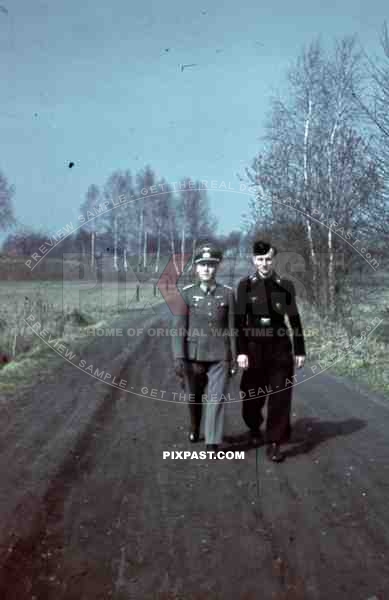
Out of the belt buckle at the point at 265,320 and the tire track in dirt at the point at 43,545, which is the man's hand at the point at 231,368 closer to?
the belt buckle at the point at 265,320

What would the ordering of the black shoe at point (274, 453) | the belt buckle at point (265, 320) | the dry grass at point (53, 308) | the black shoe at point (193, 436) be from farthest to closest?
1. the dry grass at point (53, 308)
2. the black shoe at point (193, 436)
3. the belt buckle at point (265, 320)
4. the black shoe at point (274, 453)

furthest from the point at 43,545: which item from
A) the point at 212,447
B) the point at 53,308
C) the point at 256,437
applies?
the point at 53,308

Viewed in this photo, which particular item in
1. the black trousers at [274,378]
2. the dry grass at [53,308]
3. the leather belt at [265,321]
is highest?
the leather belt at [265,321]

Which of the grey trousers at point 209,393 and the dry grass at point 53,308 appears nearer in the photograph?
the grey trousers at point 209,393

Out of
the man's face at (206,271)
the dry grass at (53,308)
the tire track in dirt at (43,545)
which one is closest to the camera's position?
the tire track in dirt at (43,545)

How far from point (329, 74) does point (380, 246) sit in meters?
7.27

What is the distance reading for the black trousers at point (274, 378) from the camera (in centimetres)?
596

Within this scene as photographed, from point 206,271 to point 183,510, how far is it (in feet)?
7.73

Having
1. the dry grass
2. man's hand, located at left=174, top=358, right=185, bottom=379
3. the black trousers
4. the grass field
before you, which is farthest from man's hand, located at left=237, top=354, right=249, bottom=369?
the dry grass

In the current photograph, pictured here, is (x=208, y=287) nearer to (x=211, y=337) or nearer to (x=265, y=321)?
(x=211, y=337)

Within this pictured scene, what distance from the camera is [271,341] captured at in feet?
19.9

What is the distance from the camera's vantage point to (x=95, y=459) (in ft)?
19.0

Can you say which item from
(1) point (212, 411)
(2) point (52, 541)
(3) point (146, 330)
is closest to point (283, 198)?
(3) point (146, 330)

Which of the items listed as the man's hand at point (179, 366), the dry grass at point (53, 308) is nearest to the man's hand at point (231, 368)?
the man's hand at point (179, 366)
